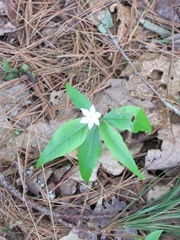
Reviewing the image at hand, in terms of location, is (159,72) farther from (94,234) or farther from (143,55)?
(94,234)

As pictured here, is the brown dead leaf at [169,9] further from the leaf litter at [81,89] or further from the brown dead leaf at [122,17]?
the brown dead leaf at [122,17]

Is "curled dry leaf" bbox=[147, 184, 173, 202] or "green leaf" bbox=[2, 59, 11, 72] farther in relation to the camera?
"green leaf" bbox=[2, 59, 11, 72]

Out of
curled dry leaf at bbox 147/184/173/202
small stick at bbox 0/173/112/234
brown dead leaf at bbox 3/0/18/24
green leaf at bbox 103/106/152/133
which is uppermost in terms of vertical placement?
brown dead leaf at bbox 3/0/18/24

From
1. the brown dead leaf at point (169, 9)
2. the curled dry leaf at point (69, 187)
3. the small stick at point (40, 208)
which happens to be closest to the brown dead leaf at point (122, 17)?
the brown dead leaf at point (169, 9)

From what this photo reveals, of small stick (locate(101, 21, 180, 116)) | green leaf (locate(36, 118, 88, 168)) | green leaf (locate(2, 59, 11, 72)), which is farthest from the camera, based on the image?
green leaf (locate(2, 59, 11, 72))

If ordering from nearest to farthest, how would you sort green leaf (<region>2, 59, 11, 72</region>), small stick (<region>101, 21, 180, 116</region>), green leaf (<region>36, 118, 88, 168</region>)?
1. green leaf (<region>36, 118, 88, 168</region>)
2. small stick (<region>101, 21, 180, 116</region>)
3. green leaf (<region>2, 59, 11, 72</region>)

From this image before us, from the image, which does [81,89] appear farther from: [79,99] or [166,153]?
[166,153]

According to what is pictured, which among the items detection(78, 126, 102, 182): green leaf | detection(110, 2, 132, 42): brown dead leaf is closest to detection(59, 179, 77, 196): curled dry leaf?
detection(78, 126, 102, 182): green leaf

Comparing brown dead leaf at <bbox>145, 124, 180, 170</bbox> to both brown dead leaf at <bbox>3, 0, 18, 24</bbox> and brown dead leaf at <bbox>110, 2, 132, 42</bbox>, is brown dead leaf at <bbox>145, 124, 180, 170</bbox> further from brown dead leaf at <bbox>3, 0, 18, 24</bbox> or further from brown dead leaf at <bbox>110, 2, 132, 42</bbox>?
brown dead leaf at <bbox>3, 0, 18, 24</bbox>
